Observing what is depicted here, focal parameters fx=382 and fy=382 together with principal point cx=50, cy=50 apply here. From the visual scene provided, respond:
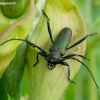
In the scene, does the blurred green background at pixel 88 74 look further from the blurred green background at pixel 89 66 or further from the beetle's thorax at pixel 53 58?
the beetle's thorax at pixel 53 58

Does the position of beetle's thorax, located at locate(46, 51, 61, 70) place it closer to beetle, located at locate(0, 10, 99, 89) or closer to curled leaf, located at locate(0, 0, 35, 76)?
beetle, located at locate(0, 10, 99, 89)

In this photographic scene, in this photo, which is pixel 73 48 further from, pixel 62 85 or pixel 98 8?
pixel 98 8

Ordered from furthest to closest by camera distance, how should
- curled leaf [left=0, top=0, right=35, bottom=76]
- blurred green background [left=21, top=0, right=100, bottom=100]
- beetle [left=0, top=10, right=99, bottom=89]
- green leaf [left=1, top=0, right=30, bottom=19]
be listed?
blurred green background [left=21, top=0, right=100, bottom=100]
beetle [left=0, top=10, right=99, bottom=89]
green leaf [left=1, top=0, right=30, bottom=19]
curled leaf [left=0, top=0, right=35, bottom=76]

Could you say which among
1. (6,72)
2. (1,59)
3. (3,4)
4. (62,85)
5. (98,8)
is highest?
(3,4)

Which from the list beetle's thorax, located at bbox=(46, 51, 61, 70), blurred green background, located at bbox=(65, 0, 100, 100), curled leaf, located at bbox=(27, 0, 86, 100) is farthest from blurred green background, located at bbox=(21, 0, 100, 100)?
curled leaf, located at bbox=(27, 0, 86, 100)

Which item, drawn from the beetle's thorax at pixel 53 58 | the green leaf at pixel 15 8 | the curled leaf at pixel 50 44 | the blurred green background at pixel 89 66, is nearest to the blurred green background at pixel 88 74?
the blurred green background at pixel 89 66

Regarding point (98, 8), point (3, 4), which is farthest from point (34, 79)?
point (98, 8)

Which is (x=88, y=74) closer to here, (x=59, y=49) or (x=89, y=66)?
(x=89, y=66)
